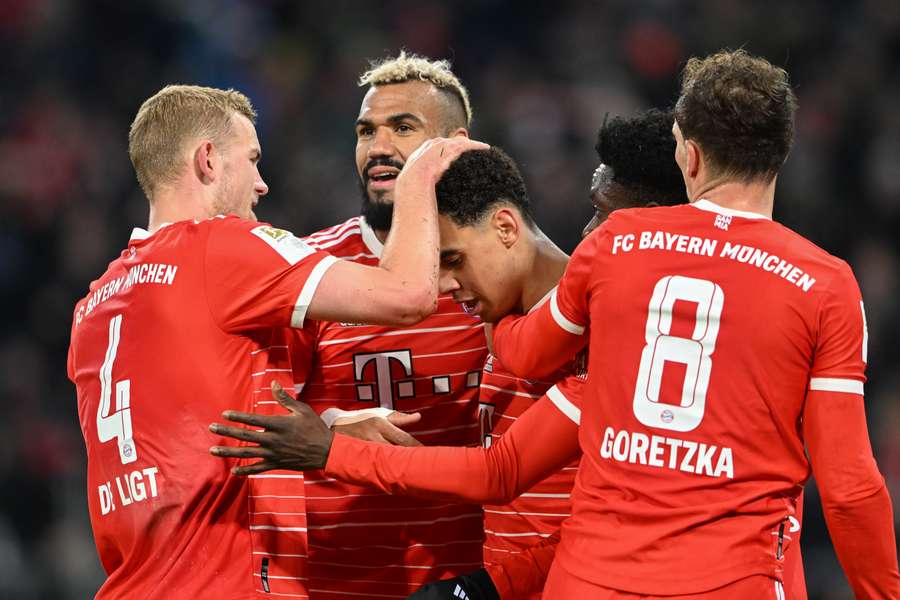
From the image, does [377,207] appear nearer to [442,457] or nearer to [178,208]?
[178,208]

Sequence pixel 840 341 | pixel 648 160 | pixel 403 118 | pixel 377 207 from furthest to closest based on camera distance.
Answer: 1. pixel 403 118
2. pixel 377 207
3. pixel 648 160
4. pixel 840 341

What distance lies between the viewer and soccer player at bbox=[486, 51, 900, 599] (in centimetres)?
276

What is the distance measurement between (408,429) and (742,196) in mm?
1772

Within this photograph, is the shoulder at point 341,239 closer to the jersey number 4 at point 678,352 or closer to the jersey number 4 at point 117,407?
the jersey number 4 at point 117,407

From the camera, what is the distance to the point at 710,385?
2781 millimetres

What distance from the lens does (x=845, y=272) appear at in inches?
110

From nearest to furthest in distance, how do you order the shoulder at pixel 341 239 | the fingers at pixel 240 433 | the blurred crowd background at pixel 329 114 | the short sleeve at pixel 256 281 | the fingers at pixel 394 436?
the fingers at pixel 240 433
the short sleeve at pixel 256 281
the fingers at pixel 394 436
the shoulder at pixel 341 239
the blurred crowd background at pixel 329 114

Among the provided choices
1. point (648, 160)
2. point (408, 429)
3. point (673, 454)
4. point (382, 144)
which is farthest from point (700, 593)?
point (382, 144)

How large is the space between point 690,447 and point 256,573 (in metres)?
1.28

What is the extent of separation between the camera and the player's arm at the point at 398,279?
323 cm

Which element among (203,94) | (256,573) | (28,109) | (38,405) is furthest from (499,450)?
(28,109)

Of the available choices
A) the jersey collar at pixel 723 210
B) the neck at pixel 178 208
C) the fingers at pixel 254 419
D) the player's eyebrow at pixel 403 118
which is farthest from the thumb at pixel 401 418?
the player's eyebrow at pixel 403 118

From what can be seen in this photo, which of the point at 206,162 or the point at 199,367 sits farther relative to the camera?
the point at 206,162

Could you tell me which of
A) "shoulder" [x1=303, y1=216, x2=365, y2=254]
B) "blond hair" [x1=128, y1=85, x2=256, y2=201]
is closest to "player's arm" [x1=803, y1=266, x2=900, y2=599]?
"blond hair" [x1=128, y1=85, x2=256, y2=201]
